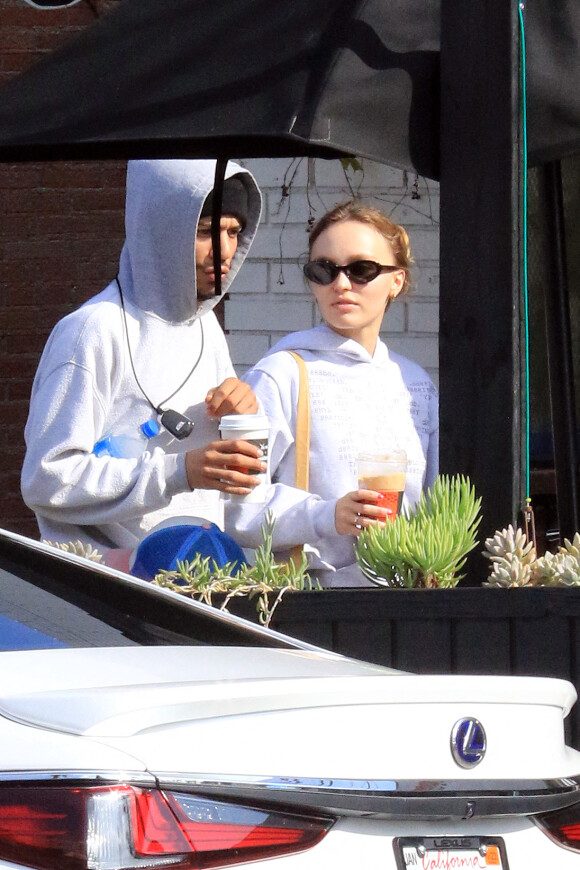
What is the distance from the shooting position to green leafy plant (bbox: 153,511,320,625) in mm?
3141

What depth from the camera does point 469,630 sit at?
303 centimetres

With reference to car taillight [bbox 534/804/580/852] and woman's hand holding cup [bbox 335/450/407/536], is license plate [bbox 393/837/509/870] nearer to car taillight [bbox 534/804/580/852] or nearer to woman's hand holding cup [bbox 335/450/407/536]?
car taillight [bbox 534/804/580/852]

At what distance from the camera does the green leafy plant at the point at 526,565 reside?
312 cm

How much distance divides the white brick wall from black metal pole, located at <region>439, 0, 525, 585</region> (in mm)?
3456

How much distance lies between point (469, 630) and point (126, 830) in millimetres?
1374

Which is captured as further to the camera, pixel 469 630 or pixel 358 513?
pixel 358 513

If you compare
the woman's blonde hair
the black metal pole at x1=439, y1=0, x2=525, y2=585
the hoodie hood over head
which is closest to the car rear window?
the black metal pole at x1=439, y1=0, x2=525, y2=585

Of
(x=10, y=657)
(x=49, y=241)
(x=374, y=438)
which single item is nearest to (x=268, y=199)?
(x=49, y=241)

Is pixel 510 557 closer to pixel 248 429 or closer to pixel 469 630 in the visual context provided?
pixel 469 630

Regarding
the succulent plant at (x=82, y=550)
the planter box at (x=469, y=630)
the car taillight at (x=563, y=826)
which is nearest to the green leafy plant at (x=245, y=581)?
the planter box at (x=469, y=630)

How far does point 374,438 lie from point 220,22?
1180mm

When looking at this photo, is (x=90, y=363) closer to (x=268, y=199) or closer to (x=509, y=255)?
(x=509, y=255)

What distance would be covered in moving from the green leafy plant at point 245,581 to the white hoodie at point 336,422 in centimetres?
32

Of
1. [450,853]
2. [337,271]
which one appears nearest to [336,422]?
[337,271]
